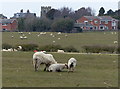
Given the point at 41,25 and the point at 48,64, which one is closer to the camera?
the point at 48,64

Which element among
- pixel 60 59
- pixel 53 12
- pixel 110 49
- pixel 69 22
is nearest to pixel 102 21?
pixel 53 12

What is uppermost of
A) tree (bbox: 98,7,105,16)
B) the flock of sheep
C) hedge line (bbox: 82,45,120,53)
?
tree (bbox: 98,7,105,16)

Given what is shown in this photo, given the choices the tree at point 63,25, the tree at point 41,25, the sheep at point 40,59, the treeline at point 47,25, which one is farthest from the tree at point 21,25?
the sheep at point 40,59

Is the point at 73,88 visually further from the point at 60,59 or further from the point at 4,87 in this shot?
the point at 60,59

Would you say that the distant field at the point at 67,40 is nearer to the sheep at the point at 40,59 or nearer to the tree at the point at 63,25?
the sheep at the point at 40,59

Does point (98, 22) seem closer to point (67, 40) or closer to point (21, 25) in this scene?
point (21, 25)

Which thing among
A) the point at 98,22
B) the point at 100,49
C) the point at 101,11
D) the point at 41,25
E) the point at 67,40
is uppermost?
the point at 101,11

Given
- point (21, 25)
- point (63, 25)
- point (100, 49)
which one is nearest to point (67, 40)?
point (100, 49)

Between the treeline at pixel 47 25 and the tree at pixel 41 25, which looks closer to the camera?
the treeline at pixel 47 25

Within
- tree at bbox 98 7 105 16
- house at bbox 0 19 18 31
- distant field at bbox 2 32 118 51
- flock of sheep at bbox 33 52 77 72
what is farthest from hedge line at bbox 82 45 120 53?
tree at bbox 98 7 105 16

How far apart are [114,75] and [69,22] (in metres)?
104

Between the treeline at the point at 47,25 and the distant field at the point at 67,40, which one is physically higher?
the treeline at the point at 47,25

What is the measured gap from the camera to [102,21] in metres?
156

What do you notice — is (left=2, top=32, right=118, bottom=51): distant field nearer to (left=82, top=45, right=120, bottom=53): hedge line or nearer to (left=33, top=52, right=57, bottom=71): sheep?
(left=82, top=45, right=120, bottom=53): hedge line
